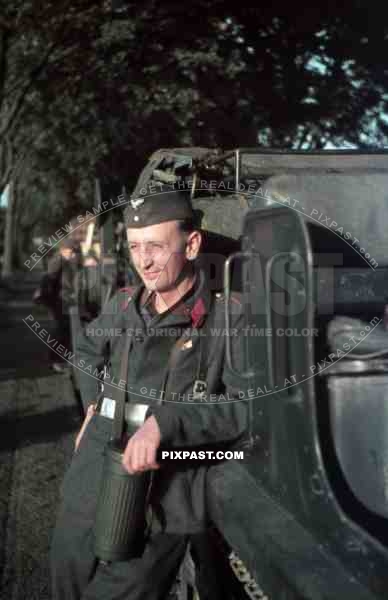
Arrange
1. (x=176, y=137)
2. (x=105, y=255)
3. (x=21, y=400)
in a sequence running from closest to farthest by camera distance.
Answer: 1. (x=105, y=255)
2. (x=21, y=400)
3. (x=176, y=137)

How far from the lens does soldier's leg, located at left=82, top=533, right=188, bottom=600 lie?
8.42 feet

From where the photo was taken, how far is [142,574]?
257cm

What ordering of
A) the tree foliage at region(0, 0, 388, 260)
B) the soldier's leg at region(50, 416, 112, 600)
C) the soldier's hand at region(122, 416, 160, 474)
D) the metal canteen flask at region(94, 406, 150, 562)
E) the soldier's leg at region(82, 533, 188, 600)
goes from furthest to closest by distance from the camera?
the tree foliage at region(0, 0, 388, 260) < the soldier's leg at region(50, 416, 112, 600) < the soldier's leg at region(82, 533, 188, 600) < the metal canteen flask at region(94, 406, 150, 562) < the soldier's hand at region(122, 416, 160, 474)

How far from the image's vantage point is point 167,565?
263 centimetres

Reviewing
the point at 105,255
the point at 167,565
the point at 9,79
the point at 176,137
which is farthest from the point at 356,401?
the point at 9,79

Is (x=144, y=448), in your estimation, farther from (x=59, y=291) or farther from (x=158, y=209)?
(x=59, y=291)

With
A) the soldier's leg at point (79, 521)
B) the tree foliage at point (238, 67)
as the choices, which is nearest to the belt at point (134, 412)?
the soldier's leg at point (79, 521)

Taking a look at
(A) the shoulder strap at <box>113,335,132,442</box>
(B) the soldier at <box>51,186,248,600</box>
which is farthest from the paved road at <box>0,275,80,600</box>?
(A) the shoulder strap at <box>113,335,132,442</box>

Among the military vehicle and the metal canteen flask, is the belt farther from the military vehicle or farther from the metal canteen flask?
the military vehicle

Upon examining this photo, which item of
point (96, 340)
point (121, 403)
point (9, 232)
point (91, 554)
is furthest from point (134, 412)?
point (9, 232)

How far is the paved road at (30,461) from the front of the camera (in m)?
4.34

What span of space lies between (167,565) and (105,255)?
5.17m

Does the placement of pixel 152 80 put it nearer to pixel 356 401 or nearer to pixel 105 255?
pixel 105 255

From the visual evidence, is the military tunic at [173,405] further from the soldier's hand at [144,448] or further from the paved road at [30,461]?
the paved road at [30,461]
